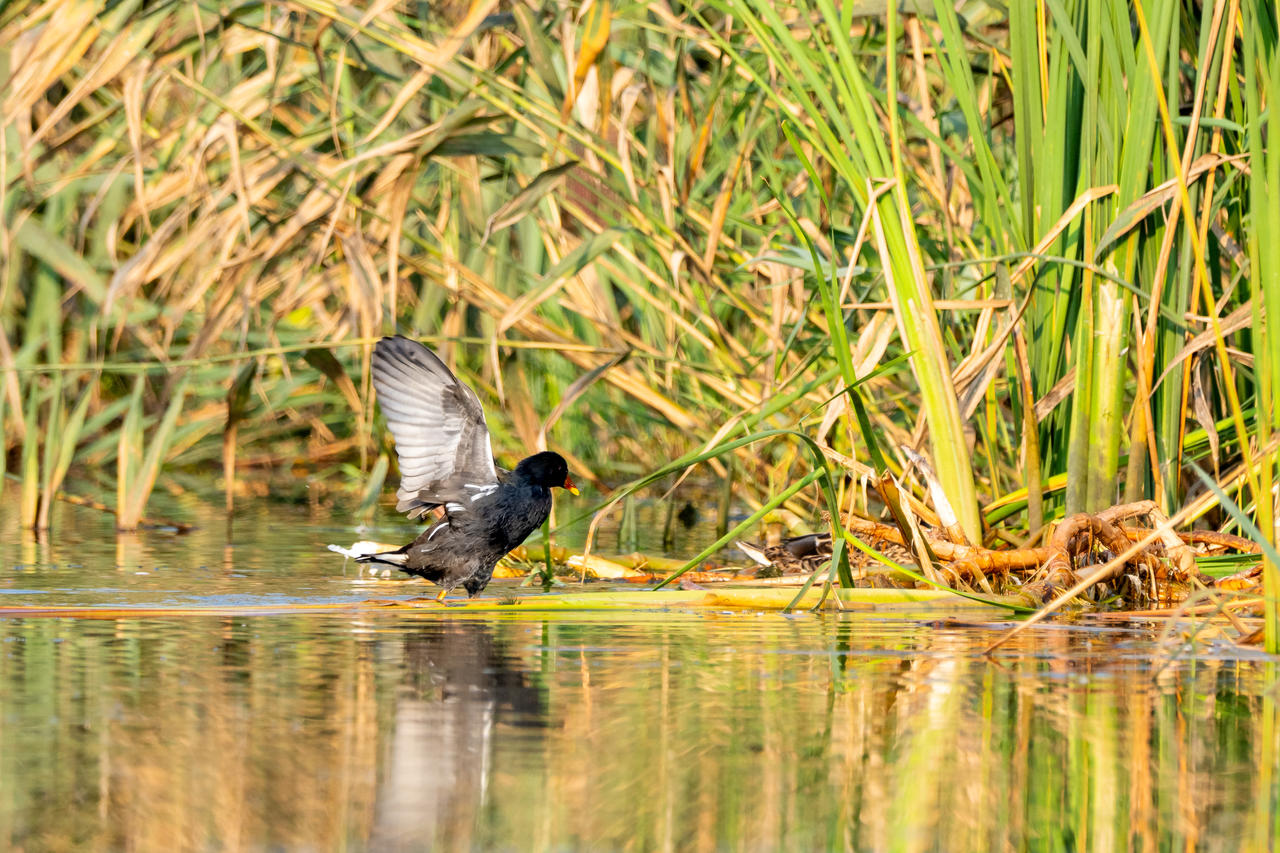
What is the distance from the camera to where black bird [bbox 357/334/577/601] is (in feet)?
16.9

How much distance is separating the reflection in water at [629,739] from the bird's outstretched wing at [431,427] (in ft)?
3.73

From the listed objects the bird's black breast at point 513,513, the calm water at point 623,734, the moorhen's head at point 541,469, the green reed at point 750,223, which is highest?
the green reed at point 750,223

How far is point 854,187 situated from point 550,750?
2099 millimetres

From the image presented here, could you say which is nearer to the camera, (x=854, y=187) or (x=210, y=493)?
(x=854, y=187)

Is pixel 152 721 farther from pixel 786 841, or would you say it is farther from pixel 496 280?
pixel 496 280

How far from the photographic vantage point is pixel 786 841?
2367 mm

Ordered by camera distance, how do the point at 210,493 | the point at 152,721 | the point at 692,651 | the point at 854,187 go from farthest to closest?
the point at 210,493 < the point at 854,187 < the point at 692,651 < the point at 152,721

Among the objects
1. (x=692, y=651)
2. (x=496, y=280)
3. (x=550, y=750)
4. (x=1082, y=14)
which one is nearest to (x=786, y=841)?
(x=550, y=750)

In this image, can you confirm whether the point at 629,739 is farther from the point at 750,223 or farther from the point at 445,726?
the point at 750,223

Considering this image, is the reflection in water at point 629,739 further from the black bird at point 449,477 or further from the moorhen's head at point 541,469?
the moorhen's head at point 541,469

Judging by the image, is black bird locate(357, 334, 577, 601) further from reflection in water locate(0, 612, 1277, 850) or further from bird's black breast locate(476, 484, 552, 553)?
reflection in water locate(0, 612, 1277, 850)

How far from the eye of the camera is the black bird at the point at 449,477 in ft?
16.9

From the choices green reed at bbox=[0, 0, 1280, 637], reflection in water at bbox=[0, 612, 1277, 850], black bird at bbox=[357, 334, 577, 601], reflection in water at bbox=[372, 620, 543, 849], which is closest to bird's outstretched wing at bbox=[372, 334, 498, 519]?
black bird at bbox=[357, 334, 577, 601]

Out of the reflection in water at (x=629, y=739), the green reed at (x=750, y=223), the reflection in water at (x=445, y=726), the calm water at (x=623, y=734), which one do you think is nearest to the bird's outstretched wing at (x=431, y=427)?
the green reed at (x=750, y=223)
